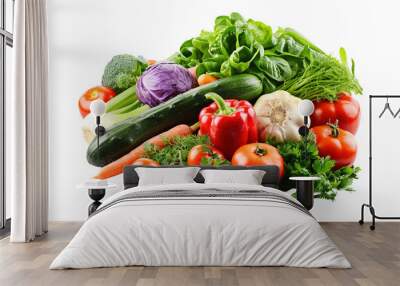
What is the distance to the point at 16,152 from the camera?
566 centimetres

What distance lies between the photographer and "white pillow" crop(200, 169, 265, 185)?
237 inches

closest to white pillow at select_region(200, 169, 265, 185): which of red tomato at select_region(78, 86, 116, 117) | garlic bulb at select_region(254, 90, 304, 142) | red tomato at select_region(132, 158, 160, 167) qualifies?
garlic bulb at select_region(254, 90, 304, 142)

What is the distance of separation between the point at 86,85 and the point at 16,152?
5.69ft

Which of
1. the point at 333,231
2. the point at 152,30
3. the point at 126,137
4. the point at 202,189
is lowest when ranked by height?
the point at 333,231

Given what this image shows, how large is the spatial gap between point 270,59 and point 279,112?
2.12 ft

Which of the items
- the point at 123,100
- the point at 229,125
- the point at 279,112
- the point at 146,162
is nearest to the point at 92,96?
the point at 123,100

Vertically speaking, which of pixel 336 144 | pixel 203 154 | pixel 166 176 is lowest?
pixel 166 176

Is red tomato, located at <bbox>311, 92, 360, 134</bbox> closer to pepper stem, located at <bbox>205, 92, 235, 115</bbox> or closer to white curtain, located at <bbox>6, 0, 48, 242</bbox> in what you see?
pepper stem, located at <bbox>205, 92, 235, 115</bbox>

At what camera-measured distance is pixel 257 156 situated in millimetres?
6625

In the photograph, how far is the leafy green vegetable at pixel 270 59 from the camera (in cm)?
681

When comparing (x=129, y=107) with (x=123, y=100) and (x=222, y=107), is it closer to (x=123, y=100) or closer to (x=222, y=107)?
(x=123, y=100)

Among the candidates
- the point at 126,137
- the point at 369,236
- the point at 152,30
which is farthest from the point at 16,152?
the point at 369,236

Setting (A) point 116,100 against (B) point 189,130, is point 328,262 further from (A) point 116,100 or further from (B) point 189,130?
(A) point 116,100

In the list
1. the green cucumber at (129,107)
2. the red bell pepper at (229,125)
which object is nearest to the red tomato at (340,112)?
the red bell pepper at (229,125)
